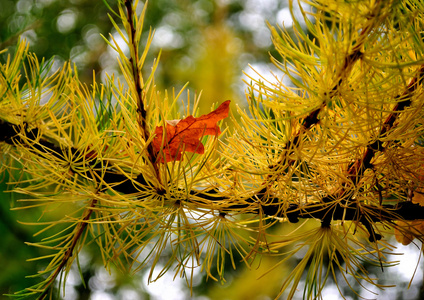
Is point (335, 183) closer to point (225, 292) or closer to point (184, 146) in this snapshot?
point (184, 146)

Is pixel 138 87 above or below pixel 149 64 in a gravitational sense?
below

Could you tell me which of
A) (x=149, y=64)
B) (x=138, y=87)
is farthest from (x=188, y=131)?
(x=149, y=64)

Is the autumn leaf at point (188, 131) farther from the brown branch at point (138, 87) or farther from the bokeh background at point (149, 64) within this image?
the bokeh background at point (149, 64)

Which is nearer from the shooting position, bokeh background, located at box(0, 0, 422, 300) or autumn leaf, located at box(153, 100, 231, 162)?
autumn leaf, located at box(153, 100, 231, 162)

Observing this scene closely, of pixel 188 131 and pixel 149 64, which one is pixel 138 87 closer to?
pixel 188 131

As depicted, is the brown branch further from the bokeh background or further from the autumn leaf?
the bokeh background

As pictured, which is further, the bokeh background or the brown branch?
the bokeh background

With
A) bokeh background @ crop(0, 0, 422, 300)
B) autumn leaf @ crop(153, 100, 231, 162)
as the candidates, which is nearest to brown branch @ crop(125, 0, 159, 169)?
autumn leaf @ crop(153, 100, 231, 162)
